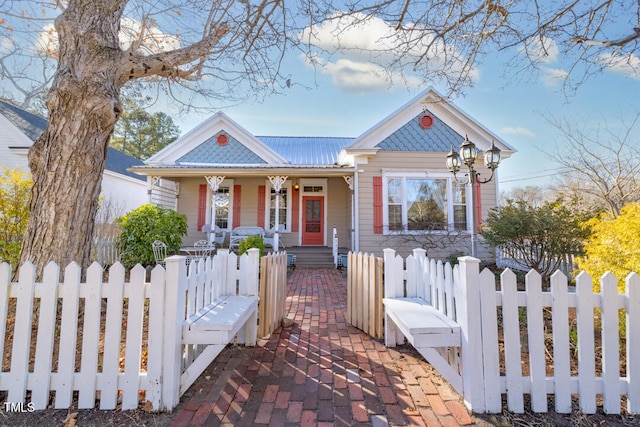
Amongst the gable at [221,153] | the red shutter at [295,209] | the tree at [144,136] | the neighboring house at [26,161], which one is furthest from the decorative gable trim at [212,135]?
the tree at [144,136]

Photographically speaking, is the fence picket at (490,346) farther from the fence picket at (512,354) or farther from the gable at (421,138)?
the gable at (421,138)

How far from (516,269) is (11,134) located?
19859mm

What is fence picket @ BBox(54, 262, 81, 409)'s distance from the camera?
6.89 feet

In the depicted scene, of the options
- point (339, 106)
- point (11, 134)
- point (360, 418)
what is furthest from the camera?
point (11, 134)

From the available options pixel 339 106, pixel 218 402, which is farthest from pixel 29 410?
pixel 339 106

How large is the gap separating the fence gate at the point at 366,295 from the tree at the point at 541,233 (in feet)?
15.3

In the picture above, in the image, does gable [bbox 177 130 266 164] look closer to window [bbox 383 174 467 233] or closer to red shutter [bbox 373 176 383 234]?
red shutter [bbox 373 176 383 234]

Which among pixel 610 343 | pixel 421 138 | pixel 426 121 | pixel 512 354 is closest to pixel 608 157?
pixel 426 121

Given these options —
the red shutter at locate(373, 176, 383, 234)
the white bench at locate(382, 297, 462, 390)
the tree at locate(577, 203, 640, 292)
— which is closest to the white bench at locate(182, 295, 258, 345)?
the white bench at locate(382, 297, 462, 390)

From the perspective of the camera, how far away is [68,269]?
216 centimetres

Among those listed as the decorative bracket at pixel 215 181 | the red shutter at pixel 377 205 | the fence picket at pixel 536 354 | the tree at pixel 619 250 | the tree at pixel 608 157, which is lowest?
the fence picket at pixel 536 354

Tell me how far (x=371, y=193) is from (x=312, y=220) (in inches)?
122

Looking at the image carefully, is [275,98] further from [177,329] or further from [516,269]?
[516,269]

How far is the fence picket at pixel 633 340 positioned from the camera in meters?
2.09
